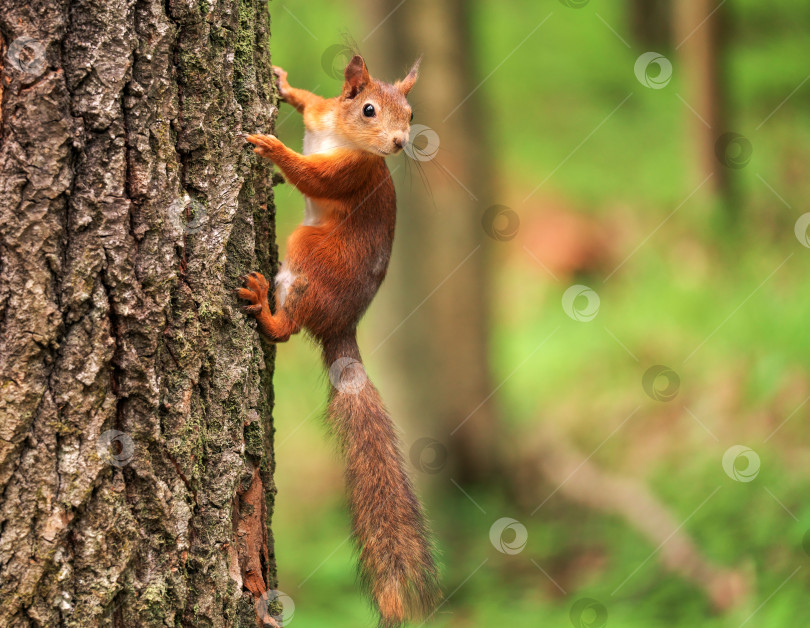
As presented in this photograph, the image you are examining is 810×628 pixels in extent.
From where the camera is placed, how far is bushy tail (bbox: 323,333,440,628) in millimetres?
2098

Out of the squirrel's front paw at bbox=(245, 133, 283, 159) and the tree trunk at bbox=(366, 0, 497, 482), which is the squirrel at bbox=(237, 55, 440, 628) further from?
the tree trunk at bbox=(366, 0, 497, 482)

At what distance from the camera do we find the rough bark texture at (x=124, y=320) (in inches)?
62.4

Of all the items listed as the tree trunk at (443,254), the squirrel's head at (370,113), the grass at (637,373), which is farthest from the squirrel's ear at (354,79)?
the tree trunk at (443,254)

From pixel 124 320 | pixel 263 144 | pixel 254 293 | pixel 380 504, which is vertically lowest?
pixel 380 504

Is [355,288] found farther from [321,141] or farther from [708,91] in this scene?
[708,91]

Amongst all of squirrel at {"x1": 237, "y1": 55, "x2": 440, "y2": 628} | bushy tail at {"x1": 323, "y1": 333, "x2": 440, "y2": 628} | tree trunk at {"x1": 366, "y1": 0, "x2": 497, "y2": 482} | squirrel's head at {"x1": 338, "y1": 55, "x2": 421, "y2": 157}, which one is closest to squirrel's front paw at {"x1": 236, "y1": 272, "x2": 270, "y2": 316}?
squirrel at {"x1": 237, "y1": 55, "x2": 440, "y2": 628}

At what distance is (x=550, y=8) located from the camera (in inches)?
416

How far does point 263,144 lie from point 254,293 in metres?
0.37

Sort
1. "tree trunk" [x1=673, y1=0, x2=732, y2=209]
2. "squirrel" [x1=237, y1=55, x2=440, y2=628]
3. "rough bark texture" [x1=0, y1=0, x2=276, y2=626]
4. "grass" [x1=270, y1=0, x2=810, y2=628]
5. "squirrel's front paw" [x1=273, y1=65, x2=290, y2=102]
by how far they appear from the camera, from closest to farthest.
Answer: "rough bark texture" [x1=0, y1=0, x2=276, y2=626]
"squirrel" [x1=237, y1=55, x2=440, y2=628]
"squirrel's front paw" [x1=273, y1=65, x2=290, y2=102]
"grass" [x1=270, y1=0, x2=810, y2=628]
"tree trunk" [x1=673, y1=0, x2=732, y2=209]

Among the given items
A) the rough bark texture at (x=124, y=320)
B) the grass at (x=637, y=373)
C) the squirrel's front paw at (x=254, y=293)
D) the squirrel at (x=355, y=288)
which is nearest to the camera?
the rough bark texture at (x=124, y=320)

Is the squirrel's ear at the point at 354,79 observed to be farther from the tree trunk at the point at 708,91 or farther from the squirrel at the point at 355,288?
the tree trunk at the point at 708,91

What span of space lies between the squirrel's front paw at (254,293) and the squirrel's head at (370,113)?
855mm

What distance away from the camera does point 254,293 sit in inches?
80.4

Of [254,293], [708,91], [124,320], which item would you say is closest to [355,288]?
[254,293]
